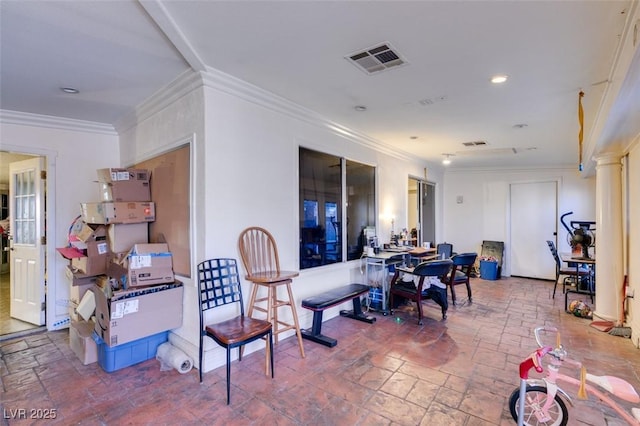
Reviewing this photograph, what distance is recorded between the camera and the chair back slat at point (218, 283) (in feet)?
8.64

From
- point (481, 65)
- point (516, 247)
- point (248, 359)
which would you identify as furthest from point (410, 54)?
point (516, 247)

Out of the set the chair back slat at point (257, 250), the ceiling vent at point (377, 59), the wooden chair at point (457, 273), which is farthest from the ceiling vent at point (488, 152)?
the chair back slat at point (257, 250)

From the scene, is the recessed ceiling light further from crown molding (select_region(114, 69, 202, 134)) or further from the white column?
crown molding (select_region(114, 69, 202, 134))

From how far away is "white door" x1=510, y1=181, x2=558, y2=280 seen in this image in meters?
6.90

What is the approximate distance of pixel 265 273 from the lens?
3.10 metres

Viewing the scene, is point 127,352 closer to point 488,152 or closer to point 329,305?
point 329,305

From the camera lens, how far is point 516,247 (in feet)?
23.9

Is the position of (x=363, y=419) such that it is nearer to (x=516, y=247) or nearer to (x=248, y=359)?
(x=248, y=359)

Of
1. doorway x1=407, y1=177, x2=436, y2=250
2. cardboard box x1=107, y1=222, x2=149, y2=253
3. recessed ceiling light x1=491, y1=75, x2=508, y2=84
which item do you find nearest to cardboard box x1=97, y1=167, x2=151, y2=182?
cardboard box x1=107, y1=222, x2=149, y2=253

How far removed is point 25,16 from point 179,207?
1.69 meters

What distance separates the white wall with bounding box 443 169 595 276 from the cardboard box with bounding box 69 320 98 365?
755cm

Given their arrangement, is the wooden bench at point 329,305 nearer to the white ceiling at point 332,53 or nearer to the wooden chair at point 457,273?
the wooden chair at point 457,273

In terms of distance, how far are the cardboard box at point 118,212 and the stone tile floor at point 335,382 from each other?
139cm

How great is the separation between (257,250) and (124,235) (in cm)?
144
